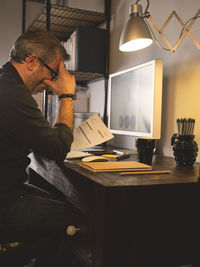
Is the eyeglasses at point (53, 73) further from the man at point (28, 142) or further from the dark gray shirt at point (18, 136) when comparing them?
the dark gray shirt at point (18, 136)

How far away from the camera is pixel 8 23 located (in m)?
2.70

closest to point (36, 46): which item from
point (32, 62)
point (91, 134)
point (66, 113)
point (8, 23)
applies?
point (32, 62)

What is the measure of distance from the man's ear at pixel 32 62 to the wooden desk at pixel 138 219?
41 centimetres

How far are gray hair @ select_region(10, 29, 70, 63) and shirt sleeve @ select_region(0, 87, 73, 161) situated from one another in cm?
17

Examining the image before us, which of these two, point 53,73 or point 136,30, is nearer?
point 53,73

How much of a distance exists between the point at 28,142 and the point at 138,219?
0.42 metres

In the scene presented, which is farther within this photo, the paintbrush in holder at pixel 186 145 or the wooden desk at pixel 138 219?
the paintbrush in holder at pixel 186 145

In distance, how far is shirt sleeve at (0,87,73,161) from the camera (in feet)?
2.83

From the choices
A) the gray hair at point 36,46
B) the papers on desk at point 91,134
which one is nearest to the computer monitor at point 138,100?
the papers on desk at point 91,134

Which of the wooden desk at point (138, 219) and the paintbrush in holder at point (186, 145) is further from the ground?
the paintbrush in holder at point (186, 145)

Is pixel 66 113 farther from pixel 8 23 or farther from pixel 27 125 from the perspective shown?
pixel 8 23

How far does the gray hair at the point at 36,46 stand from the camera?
3.29 feet

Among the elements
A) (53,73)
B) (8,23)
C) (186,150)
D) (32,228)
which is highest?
(8,23)

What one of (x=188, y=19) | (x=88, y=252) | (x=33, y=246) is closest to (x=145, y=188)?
(x=88, y=252)
